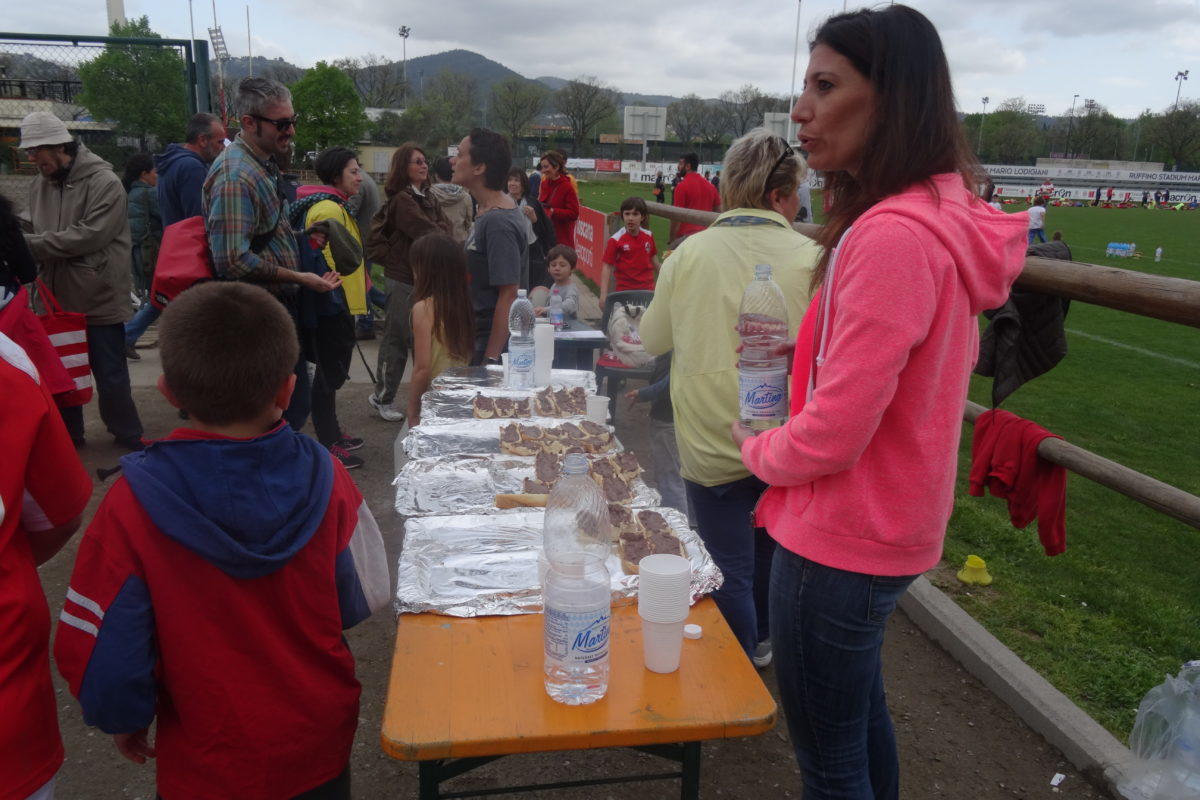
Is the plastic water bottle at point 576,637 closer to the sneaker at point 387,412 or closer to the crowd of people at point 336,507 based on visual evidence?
the crowd of people at point 336,507

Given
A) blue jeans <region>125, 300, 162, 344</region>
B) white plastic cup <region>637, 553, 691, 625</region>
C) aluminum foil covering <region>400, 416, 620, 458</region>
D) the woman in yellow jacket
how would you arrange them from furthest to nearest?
1. blue jeans <region>125, 300, 162, 344</region>
2. the woman in yellow jacket
3. aluminum foil covering <region>400, 416, 620, 458</region>
4. white plastic cup <region>637, 553, 691, 625</region>

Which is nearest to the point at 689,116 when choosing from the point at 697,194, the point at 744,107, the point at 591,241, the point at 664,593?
the point at 744,107

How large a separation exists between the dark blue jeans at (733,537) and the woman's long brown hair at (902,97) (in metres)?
1.48

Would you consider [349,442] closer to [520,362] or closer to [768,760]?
[520,362]

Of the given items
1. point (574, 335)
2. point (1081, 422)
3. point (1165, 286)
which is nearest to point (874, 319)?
point (1165, 286)

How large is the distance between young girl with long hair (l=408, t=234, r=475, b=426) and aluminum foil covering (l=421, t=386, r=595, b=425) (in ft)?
1.21

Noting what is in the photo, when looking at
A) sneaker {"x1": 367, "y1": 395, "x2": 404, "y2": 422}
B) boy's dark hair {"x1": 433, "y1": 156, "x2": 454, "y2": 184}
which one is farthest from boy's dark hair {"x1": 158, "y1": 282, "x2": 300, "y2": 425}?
boy's dark hair {"x1": 433, "y1": 156, "x2": 454, "y2": 184}

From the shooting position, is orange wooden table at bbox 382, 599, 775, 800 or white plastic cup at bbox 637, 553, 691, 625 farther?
white plastic cup at bbox 637, 553, 691, 625

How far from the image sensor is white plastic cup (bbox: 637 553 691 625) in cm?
176

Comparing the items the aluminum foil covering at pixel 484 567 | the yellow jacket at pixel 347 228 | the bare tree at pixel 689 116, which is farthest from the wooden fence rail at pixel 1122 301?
the bare tree at pixel 689 116

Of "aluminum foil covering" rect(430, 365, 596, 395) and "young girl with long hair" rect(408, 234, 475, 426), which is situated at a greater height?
"young girl with long hair" rect(408, 234, 475, 426)

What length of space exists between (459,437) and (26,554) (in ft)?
6.24

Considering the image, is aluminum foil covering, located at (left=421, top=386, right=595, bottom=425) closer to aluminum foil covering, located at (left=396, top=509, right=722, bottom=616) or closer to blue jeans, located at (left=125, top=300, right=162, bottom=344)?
aluminum foil covering, located at (left=396, top=509, right=722, bottom=616)

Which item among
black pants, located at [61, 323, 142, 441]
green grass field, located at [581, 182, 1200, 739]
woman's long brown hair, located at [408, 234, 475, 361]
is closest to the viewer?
green grass field, located at [581, 182, 1200, 739]
